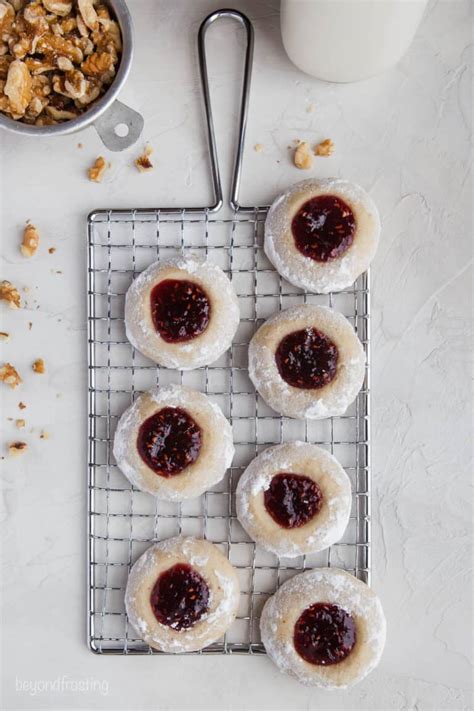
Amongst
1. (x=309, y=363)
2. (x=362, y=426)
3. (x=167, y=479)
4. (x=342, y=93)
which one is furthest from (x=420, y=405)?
(x=342, y=93)

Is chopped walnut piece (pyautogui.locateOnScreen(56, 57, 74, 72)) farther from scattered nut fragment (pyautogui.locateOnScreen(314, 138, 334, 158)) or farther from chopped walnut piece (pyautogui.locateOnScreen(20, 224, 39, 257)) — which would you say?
scattered nut fragment (pyautogui.locateOnScreen(314, 138, 334, 158))

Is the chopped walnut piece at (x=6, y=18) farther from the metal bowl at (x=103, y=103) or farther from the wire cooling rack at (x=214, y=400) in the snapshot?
the wire cooling rack at (x=214, y=400)

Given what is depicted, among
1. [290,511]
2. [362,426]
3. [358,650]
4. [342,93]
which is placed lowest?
[358,650]

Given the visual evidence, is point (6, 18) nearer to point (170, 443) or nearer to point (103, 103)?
point (103, 103)

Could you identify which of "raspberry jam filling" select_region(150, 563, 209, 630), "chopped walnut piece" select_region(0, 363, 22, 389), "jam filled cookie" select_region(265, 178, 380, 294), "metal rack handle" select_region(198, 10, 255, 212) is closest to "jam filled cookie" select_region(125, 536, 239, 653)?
"raspberry jam filling" select_region(150, 563, 209, 630)

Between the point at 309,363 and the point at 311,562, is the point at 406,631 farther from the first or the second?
the point at 309,363
